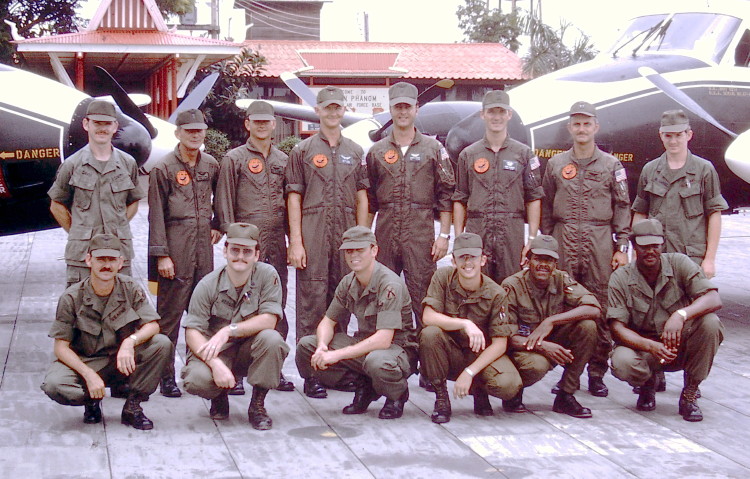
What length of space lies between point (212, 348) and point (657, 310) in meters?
2.59

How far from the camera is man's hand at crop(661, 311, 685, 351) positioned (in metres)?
5.45

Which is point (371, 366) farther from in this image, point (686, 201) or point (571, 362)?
point (686, 201)

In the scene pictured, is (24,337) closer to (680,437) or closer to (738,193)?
(680,437)

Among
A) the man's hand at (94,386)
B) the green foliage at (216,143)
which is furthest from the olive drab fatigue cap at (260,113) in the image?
the green foliage at (216,143)

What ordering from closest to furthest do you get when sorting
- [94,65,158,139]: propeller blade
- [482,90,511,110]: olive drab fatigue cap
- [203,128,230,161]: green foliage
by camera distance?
[482,90,511,110]: olive drab fatigue cap
[94,65,158,139]: propeller blade
[203,128,230,161]: green foliage

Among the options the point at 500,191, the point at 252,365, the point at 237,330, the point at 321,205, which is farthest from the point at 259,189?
the point at 500,191

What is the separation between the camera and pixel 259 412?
5.32 metres

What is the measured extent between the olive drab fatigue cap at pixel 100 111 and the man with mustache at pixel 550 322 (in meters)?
2.65

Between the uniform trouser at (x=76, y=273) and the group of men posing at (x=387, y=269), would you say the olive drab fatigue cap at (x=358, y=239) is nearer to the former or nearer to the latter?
the group of men posing at (x=387, y=269)

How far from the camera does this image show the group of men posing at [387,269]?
5344mm

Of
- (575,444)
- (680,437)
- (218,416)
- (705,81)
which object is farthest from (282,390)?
(705,81)

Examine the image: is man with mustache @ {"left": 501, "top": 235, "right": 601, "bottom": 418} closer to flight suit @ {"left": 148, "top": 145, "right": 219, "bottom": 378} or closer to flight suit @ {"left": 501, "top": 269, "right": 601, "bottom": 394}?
flight suit @ {"left": 501, "top": 269, "right": 601, "bottom": 394}

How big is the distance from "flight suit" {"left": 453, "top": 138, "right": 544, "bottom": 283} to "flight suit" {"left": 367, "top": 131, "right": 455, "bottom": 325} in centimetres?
20

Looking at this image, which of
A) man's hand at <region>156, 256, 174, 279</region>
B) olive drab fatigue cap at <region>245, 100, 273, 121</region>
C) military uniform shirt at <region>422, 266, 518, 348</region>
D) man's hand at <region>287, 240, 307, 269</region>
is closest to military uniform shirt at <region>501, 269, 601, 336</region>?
military uniform shirt at <region>422, 266, 518, 348</region>
